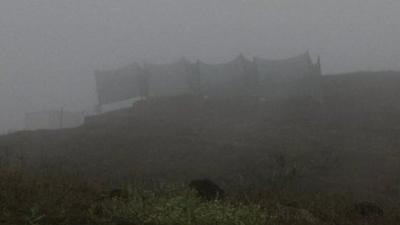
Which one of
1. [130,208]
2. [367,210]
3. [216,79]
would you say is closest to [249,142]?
[216,79]

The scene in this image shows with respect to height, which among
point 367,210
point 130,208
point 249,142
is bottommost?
point 249,142

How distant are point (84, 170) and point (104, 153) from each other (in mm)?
3611

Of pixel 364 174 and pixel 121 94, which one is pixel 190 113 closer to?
pixel 121 94

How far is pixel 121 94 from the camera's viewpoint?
39.2m

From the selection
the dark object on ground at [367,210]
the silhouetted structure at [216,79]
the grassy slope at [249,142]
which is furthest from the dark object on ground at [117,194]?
the silhouetted structure at [216,79]

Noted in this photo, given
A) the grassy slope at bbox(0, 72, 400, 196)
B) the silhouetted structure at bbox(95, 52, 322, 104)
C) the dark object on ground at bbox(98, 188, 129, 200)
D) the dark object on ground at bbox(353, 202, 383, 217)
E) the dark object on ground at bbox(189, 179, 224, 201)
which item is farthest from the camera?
the silhouetted structure at bbox(95, 52, 322, 104)

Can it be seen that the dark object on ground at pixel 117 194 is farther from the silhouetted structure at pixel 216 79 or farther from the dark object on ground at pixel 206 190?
the silhouetted structure at pixel 216 79

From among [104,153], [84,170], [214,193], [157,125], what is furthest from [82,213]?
[157,125]

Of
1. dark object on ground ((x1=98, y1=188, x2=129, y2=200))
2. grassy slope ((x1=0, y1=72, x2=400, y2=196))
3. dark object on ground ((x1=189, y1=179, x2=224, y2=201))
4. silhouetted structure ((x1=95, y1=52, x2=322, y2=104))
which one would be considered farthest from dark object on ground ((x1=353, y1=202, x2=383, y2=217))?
silhouetted structure ((x1=95, y1=52, x2=322, y2=104))

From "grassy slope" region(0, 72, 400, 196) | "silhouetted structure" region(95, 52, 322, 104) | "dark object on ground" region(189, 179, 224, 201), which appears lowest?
"grassy slope" region(0, 72, 400, 196)

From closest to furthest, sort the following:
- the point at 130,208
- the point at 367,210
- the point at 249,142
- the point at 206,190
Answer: the point at 130,208 < the point at 206,190 < the point at 367,210 < the point at 249,142

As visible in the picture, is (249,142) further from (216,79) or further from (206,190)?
(206,190)

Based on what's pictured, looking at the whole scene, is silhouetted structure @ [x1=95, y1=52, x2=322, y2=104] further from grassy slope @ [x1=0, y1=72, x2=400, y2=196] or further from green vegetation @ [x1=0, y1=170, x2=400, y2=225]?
green vegetation @ [x1=0, y1=170, x2=400, y2=225]

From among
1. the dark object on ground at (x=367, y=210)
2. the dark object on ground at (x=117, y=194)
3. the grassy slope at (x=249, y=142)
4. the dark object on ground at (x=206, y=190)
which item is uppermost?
the dark object on ground at (x=117, y=194)
